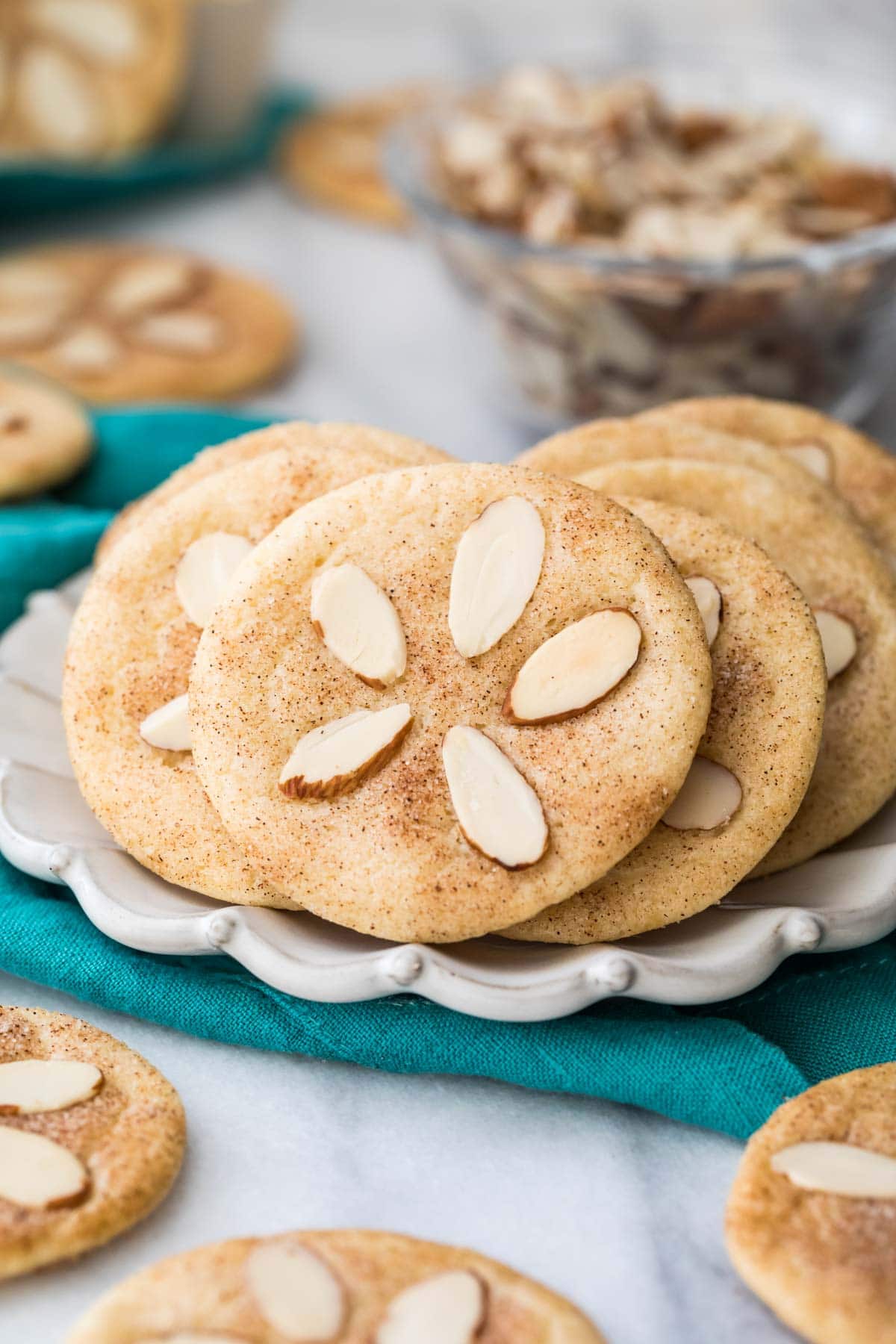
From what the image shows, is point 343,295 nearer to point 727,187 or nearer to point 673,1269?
point 727,187

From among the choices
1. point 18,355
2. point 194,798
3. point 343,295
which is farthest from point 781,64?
point 194,798

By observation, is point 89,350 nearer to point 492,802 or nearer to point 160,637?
point 160,637

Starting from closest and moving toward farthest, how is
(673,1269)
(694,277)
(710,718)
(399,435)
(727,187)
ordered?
(673,1269) < (710,718) < (399,435) < (694,277) < (727,187)

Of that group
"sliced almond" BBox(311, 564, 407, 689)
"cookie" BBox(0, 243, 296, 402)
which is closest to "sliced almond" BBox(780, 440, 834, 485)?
"sliced almond" BBox(311, 564, 407, 689)

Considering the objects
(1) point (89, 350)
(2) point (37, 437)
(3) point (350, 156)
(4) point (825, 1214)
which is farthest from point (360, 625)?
(3) point (350, 156)

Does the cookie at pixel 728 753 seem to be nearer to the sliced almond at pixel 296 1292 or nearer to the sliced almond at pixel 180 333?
the sliced almond at pixel 296 1292

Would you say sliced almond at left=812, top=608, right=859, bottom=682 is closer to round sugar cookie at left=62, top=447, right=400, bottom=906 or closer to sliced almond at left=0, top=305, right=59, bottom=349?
round sugar cookie at left=62, top=447, right=400, bottom=906
